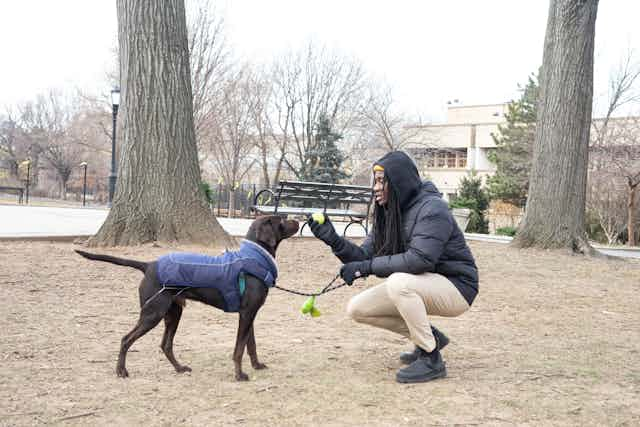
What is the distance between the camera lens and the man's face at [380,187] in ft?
13.2

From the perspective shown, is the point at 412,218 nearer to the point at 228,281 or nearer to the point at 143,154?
the point at 228,281

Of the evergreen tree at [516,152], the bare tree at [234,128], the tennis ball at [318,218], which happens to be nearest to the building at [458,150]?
the evergreen tree at [516,152]

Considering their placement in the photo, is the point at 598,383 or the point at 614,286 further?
the point at 614,286

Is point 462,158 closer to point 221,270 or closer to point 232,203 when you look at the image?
point 232,203

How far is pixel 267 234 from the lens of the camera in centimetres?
407

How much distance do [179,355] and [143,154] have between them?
184 inches

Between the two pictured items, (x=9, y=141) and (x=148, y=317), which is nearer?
(x=148, y=317)

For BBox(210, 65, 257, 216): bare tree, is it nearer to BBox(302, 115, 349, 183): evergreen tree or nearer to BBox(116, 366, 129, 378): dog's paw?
BBox(302, 115, 349, 183): evergreen tree

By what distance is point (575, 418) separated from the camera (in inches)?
128

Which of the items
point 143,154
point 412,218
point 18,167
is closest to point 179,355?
point 412,218

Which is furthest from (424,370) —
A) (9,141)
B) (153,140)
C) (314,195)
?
(9,141)

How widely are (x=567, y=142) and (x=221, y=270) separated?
9.43 metres

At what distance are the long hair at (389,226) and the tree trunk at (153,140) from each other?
4.63 m

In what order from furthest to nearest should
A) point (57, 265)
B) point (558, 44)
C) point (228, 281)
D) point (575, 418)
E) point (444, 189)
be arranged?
point (444, 189), point (558, 44), point (57, 265), point (228, 281), point (575, 418)
